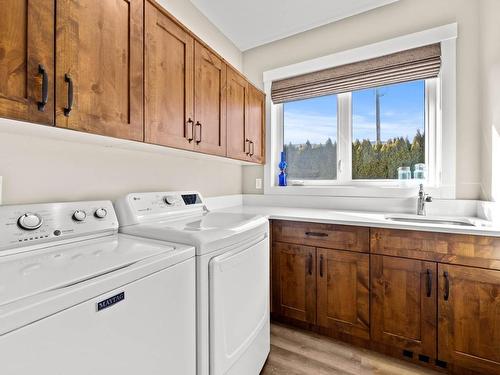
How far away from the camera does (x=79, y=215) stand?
1.11 metres

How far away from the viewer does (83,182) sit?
4.30 feet

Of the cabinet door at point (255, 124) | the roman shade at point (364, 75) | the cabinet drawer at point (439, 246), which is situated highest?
the roman shade at point (364, 75)

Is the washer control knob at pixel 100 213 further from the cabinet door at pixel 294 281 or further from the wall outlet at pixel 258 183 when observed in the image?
the wall outlet at pixel 258 183

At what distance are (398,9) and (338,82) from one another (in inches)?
27.2

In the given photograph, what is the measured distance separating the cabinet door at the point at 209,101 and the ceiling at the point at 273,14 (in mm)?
638

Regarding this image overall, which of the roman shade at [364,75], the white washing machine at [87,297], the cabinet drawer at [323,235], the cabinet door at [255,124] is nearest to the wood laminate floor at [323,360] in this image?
the cabinet drawer at [323,235]

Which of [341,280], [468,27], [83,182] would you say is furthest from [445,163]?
[83,182]

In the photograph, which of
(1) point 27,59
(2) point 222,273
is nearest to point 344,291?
(2) point 222,273

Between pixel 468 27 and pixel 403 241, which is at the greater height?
pixel 468 27

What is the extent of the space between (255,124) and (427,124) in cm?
147

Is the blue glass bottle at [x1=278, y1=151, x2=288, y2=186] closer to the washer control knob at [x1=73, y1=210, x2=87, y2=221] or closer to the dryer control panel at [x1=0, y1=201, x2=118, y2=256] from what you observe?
the dryer control panel at [x1=0, y1=201, x2=118, y2=256]

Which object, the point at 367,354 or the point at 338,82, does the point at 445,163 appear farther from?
the point at 367,354

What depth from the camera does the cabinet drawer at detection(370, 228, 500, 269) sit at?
1349mm

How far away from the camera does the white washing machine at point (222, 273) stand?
1029mm
